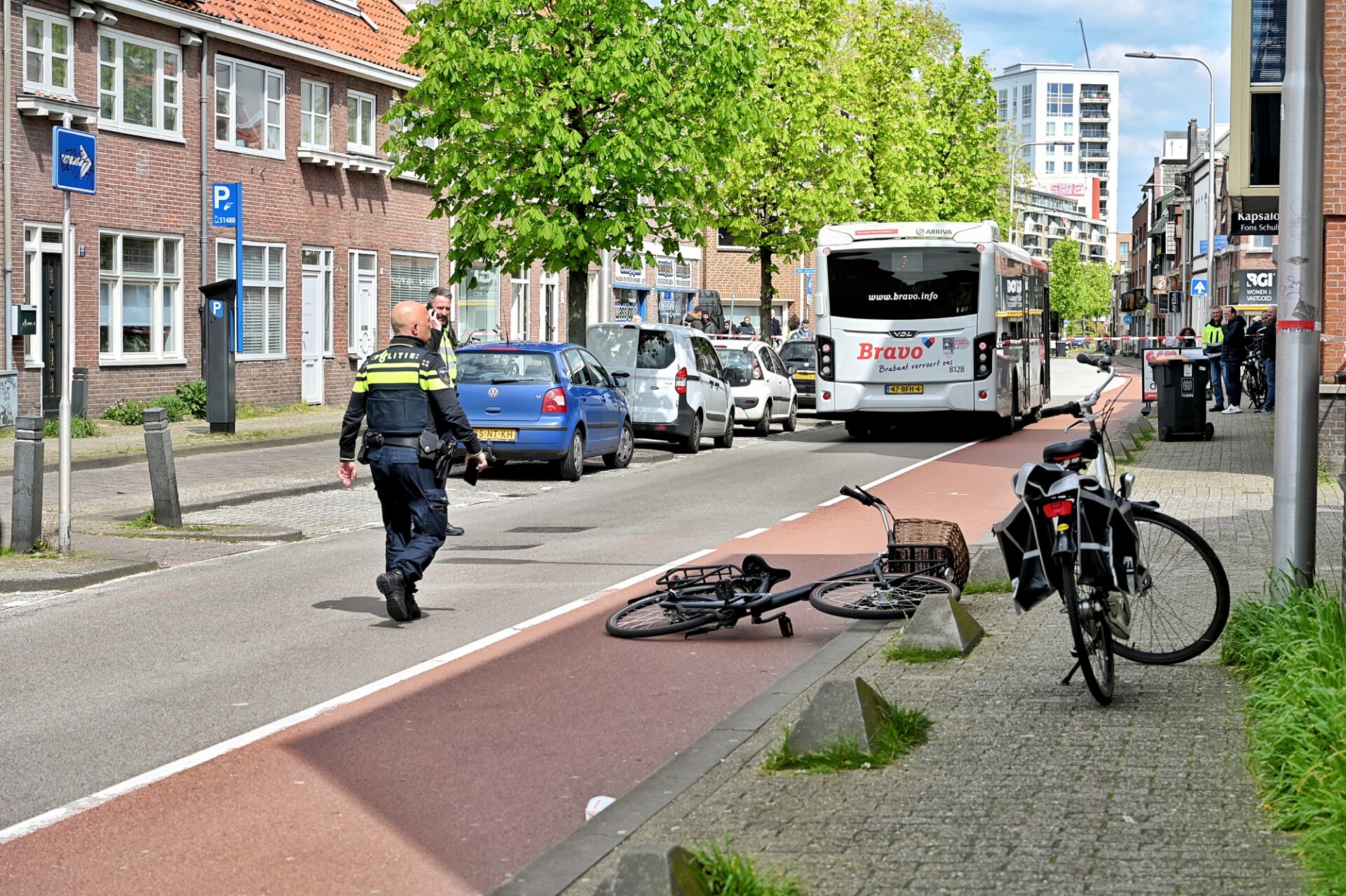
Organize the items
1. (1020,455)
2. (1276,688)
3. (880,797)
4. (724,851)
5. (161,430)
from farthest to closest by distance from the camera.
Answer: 1. (1020,455)
2. (161,430)
3. (1276,688)
4. (880,797)
5. (724,851)

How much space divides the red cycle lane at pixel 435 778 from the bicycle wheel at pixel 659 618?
0.08m

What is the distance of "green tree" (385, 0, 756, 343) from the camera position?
2473 centimetres

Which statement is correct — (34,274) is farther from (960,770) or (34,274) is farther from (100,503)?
(960,770)

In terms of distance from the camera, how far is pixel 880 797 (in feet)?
18.3

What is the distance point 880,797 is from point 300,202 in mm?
28182

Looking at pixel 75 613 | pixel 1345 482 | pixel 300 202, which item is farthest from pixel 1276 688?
pixel 300 202

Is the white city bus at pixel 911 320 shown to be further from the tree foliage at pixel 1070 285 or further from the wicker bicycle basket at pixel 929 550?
the tree foliage at pixel 1070 285

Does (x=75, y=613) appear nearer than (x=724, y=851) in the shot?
No

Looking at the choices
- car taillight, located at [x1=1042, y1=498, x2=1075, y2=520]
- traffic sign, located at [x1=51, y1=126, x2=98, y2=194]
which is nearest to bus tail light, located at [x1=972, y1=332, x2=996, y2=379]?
traffic sign, located at [x1=51, y1=126, x2=98, y2=194]

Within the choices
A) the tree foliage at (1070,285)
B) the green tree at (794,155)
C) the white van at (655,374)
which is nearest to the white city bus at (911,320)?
the white van at (655,374)

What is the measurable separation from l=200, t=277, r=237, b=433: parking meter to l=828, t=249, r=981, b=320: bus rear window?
9.41 metres

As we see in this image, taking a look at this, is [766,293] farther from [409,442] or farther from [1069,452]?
[1069,452]

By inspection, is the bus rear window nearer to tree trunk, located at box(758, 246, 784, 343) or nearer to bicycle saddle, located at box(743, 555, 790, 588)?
tree trunk, located at box(758, 246, 784, 343)

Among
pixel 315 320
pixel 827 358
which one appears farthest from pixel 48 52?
pixel 827 358
